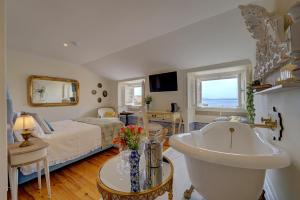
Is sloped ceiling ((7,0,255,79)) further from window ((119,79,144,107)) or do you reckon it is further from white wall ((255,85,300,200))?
window ((119,79,144,107))

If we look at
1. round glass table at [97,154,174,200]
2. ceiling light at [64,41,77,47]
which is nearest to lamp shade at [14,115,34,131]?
round glass table at [97,154,174,200]


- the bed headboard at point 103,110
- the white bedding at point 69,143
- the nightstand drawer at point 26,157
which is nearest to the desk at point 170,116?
the white bedding at point 69,143

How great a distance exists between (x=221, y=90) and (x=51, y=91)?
474 centimetres

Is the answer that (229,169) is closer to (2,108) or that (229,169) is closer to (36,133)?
(2,108)

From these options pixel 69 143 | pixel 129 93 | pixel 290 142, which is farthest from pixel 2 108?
pixel 129 93

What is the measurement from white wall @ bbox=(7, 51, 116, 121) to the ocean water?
3.52m

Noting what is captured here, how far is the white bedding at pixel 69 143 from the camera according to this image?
205 cm

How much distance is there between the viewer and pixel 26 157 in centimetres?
148

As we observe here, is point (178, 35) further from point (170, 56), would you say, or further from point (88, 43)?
point (88, 43)

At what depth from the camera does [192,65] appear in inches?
141

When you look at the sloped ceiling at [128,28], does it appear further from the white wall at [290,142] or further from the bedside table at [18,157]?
the bedside table at [18,157]

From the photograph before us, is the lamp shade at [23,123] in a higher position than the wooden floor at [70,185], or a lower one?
higher

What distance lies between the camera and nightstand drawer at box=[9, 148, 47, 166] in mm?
1413

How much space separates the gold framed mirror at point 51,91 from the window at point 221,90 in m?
3.89
